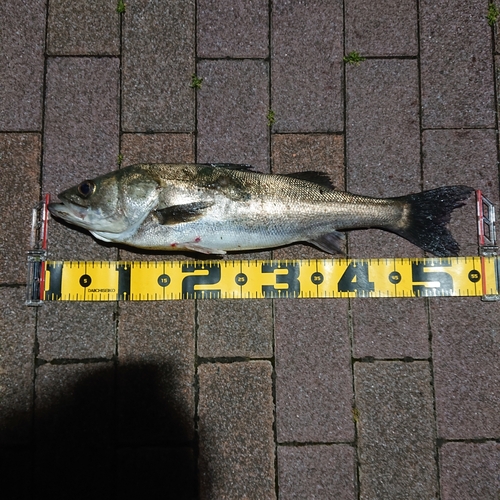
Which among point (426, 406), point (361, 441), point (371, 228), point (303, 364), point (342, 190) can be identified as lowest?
point (361, 441)

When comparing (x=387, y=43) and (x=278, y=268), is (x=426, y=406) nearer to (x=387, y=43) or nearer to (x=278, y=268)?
(x=278, y=268)

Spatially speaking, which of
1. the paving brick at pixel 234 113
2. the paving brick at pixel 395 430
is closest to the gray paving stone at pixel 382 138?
the paving brick at pixel 234 113

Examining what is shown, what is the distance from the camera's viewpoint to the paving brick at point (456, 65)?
469cm

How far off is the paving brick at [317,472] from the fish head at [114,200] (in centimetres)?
274

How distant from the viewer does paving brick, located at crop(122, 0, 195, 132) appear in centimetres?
465

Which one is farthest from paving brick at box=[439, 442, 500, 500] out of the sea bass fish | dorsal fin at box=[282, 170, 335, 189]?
dorsal fin at box=[282, 170, 335, 189]

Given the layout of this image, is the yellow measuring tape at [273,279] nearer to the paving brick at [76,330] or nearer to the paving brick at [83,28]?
the paving brick at [76,330]

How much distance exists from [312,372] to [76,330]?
2.48m

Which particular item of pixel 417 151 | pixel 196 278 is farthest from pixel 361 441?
pixel 417 151

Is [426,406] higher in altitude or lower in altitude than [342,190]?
lower

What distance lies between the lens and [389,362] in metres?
4.36

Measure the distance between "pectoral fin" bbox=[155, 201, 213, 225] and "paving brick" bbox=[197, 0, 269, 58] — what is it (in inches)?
75.5

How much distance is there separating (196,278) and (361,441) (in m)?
2.35

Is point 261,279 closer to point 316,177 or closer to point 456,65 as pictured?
point 316,177
